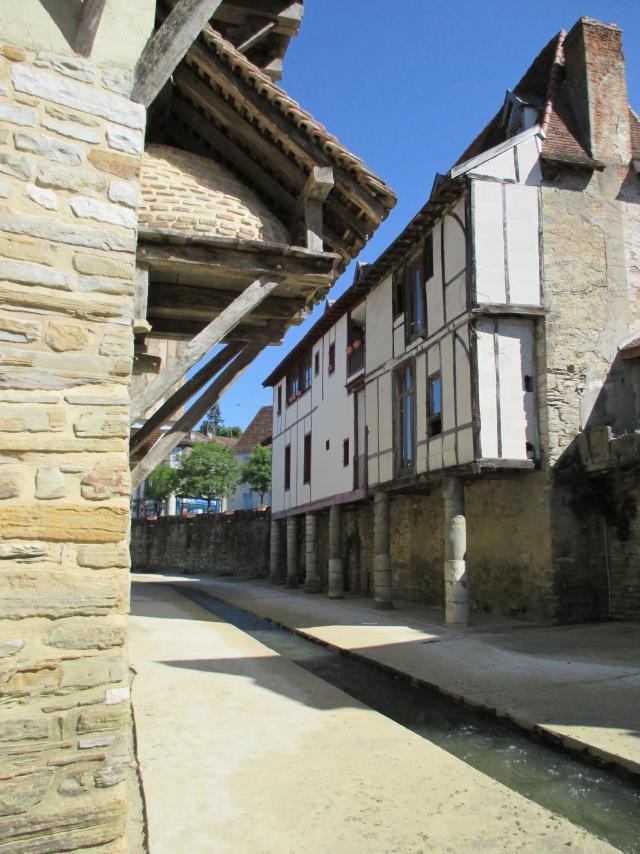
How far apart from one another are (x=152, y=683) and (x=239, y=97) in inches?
196

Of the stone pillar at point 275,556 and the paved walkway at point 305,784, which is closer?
the paved walkway at point 305,784

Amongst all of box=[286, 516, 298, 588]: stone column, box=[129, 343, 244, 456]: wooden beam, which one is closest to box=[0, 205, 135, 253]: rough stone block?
box=[129, 343, 244, 456]: wooden beam

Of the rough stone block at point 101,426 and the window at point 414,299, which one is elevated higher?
the window at point 414,299

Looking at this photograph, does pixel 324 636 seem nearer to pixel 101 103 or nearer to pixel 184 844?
pixel 184 844

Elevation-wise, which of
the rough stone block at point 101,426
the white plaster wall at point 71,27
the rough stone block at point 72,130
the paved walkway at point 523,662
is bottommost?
the paved walkway at point 523,662

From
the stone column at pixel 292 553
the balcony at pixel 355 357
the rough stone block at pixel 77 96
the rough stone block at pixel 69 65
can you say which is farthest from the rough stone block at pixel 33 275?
the stone column at pixel 292 553

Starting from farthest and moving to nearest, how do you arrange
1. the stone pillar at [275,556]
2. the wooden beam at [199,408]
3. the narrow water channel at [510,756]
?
1. the stone pillar at [275,556]
2. the wooden beam at [199,408]
3. the narrow water channel at [510,756]

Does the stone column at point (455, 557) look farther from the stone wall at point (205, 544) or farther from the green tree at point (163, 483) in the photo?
the green tree at point (163, 483)

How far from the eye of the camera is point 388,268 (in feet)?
46.3

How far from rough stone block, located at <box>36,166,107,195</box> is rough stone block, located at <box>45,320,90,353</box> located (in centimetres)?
66

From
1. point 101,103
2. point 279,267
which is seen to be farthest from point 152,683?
point 101,103

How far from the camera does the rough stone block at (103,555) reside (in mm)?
2891

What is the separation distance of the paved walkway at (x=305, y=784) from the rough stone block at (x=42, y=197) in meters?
2.85

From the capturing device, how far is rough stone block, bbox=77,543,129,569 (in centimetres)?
289
